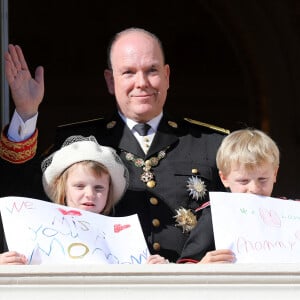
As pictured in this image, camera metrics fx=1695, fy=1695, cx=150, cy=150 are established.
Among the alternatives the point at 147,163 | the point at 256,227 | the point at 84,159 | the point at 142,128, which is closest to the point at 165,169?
the point at 147,163

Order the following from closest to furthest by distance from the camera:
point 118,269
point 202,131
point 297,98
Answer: point 118,269 → point 202,131 → point 297,98

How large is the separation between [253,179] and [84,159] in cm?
53

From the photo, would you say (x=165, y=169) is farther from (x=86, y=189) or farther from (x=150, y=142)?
(x=86, y=189)

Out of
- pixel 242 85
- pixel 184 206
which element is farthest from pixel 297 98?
pixel 184 206

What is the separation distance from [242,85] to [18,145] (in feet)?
13.0

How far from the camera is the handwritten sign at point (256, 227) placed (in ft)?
16.4

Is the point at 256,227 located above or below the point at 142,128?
below

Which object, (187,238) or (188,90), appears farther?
(188,90)

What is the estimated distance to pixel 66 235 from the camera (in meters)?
4.98

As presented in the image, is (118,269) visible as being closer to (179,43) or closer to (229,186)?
(229,186)

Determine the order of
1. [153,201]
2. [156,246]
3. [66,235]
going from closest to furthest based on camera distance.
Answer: [66,235] < [156,246] < [153,201]

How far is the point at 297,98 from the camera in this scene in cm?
888

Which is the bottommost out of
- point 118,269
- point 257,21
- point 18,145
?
point 118,269

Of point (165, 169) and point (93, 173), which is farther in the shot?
point (165, 169)
